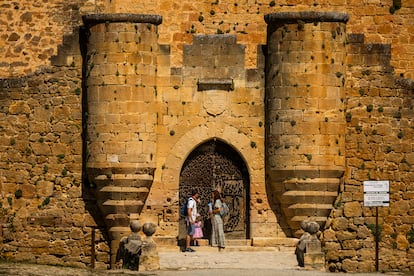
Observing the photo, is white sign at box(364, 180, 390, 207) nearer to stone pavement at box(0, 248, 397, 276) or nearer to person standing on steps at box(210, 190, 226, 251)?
stone pavement at box(0, 248, 397, 276)

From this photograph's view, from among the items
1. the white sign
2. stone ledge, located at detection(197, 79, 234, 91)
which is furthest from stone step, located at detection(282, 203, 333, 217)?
stone ledge, located at detection(197, 79, 234, 91)

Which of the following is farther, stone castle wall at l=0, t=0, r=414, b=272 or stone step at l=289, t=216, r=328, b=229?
stone castle wall at l=0, t=0, r=414, b=272

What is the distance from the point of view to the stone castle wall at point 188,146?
34.1 metres

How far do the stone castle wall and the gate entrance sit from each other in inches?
11.7

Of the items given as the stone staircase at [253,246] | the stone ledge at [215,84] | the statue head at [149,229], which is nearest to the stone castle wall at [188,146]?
the stone ledge at [215,84]

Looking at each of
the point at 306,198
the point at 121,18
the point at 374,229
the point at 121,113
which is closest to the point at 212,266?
the point at 306,198

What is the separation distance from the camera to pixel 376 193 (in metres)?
34.1

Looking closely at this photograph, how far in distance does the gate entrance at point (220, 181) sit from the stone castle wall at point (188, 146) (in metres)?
0.30

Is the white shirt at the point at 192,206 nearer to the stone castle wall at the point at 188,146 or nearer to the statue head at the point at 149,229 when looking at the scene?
the stone castle wall at the point at 188,146

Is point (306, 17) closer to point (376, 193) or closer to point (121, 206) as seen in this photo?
point (376, 193)

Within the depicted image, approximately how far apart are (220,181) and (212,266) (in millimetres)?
2602

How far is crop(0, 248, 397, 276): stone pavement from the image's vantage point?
3172 centimetres

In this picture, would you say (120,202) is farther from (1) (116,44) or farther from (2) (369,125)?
(2) (369,125)

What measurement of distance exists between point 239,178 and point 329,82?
9.08 feet
